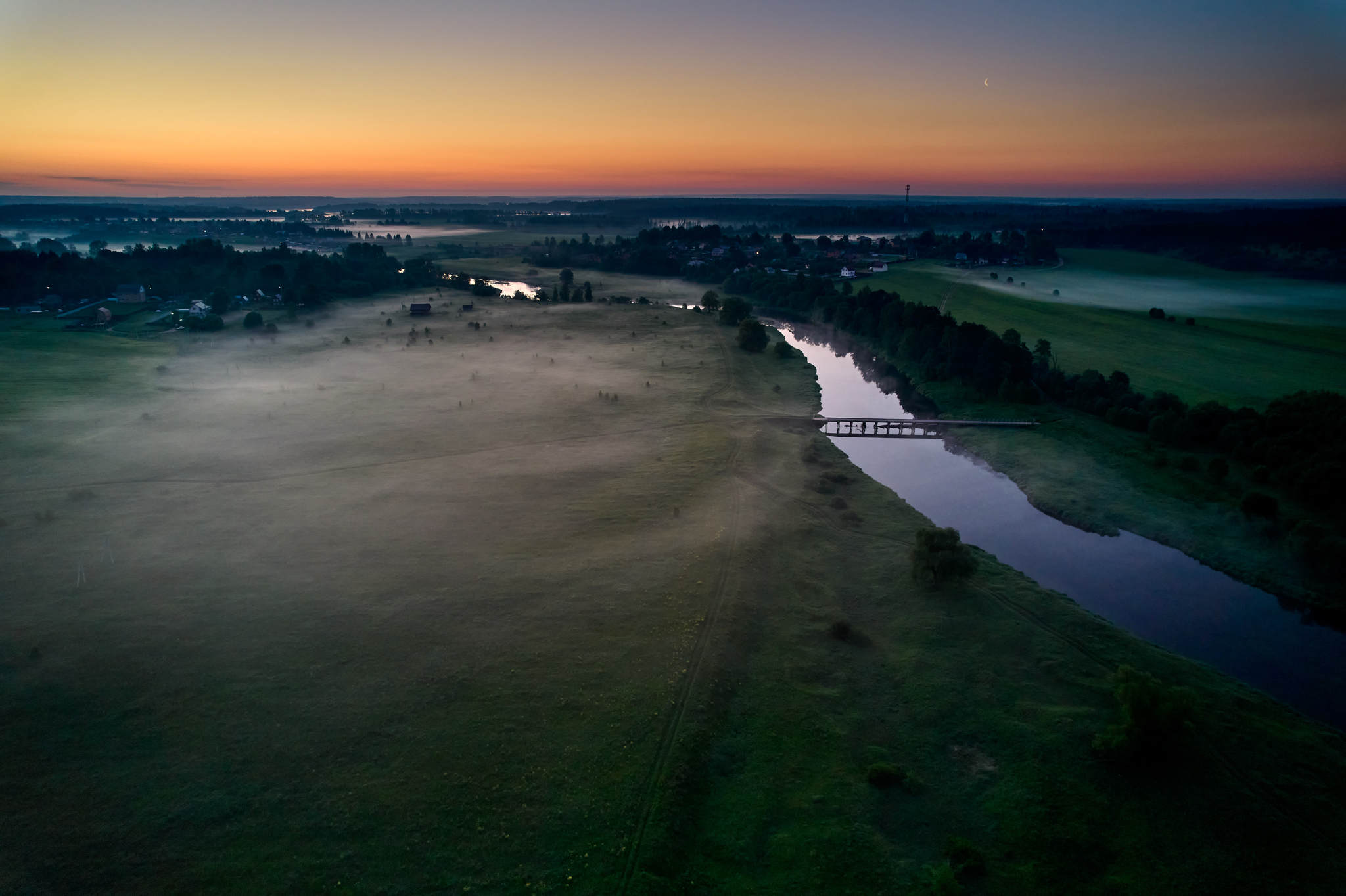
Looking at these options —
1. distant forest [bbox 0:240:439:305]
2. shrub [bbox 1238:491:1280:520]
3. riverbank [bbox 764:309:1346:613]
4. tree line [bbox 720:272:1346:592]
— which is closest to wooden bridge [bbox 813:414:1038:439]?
riverbank [bbox 764:309:1346:613]

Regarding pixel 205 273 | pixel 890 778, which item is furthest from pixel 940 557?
pixel 205 273

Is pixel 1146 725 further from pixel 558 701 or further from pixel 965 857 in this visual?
pixel 558 701

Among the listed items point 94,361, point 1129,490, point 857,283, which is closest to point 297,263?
point 94,361

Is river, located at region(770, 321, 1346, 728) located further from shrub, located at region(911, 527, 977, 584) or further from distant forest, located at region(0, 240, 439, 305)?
distant forest, located at region(0, 240, 439, 305)

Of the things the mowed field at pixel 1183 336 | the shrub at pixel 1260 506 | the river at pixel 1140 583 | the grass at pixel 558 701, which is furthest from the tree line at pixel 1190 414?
the grass at pixel 558 701

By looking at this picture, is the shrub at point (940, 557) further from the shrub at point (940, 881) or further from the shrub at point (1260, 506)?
the shrub at point (1260, 506)

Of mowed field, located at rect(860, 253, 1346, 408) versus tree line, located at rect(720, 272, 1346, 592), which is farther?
mowed field, located at rect(860, 253, 1346, 408)
